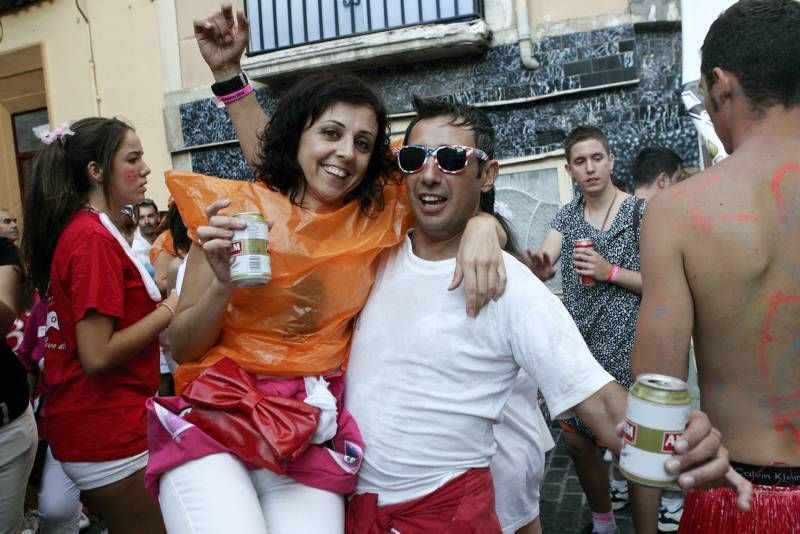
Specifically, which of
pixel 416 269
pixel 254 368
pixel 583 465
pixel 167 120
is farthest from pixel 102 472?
pixel 167 120

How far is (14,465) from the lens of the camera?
307 cm

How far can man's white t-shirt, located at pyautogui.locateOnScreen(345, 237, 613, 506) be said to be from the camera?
82.0 inches

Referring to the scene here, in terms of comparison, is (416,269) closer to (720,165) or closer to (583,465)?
(720,165)

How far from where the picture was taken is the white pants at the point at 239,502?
195 centimetres

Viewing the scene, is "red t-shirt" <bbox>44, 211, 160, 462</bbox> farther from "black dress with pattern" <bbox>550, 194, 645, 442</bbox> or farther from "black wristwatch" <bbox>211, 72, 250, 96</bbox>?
"black dress with pattern" <bbox>550, 194, 645, 442</bbox>

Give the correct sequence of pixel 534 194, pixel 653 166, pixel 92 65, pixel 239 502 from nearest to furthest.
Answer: pixel 239 502 → pixel 653 166 → pixel 534 194 → pixel 92 65

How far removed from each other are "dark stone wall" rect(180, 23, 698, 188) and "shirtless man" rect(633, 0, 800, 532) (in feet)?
18.0

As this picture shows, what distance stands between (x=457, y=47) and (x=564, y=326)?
5.99m

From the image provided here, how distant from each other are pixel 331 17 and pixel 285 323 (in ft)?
22.0

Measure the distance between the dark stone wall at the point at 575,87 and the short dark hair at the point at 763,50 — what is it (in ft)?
17.9

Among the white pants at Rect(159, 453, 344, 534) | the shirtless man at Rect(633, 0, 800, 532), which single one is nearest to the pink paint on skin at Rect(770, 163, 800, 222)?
the shirtless man at Rect(633, 0, 800, 532)

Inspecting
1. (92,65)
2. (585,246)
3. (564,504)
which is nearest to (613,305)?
(585,246)

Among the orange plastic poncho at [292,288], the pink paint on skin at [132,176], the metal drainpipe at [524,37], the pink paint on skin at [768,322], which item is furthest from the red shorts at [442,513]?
the metal drainpipe at [524,37]

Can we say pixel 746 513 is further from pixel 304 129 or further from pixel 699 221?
pixel 304 129
